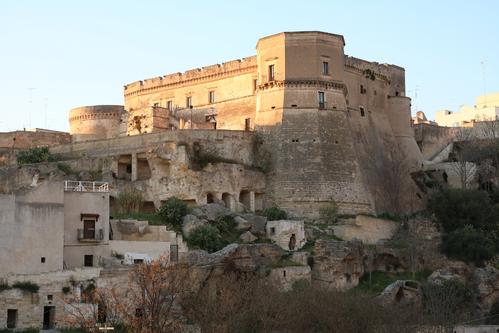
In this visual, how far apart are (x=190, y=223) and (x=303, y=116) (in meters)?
12.4

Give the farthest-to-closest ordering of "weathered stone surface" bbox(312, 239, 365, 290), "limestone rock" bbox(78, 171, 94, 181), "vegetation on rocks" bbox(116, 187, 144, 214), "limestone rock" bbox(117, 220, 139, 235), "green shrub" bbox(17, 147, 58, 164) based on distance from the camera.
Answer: "green shrub" bbox(17, 147, 58, 164) → "limestone rock" bbox(78, 171, 94, 181) → "vegetation on rocks" bbox(116, 187, 144, 214) → "limestone rock" bbox(117, 220, 139, 235) → "weathered stone surface" bbox(312, 239, 365, 290)

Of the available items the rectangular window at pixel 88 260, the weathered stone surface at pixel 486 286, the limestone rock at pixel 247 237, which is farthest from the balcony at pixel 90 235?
the weathered stone surface at pixel 486 286

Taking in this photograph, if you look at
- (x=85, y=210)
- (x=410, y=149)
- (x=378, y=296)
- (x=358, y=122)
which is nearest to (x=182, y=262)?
(x=85, y=210)

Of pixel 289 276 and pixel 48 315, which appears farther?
pixel 289 276

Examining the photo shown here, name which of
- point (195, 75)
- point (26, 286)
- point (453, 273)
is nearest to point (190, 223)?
point (26, 286)

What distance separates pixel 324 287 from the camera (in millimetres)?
46219

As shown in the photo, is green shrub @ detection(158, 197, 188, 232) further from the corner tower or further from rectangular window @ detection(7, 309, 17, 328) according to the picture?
rectangular window @ detection(7, 309, 17, 328)

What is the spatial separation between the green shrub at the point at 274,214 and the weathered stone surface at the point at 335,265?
4.65m

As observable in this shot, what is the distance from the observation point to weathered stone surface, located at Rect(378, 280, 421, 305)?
4706 centimetres

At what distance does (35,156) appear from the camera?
193 ft

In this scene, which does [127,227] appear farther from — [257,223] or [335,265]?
[335,265]

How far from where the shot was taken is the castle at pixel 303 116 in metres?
57.4

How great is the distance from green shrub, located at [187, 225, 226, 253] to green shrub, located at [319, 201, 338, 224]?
834 cm

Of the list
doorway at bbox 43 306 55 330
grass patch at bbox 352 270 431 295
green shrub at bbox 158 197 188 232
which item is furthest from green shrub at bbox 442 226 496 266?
doorway at bbox 43 306 55 330
